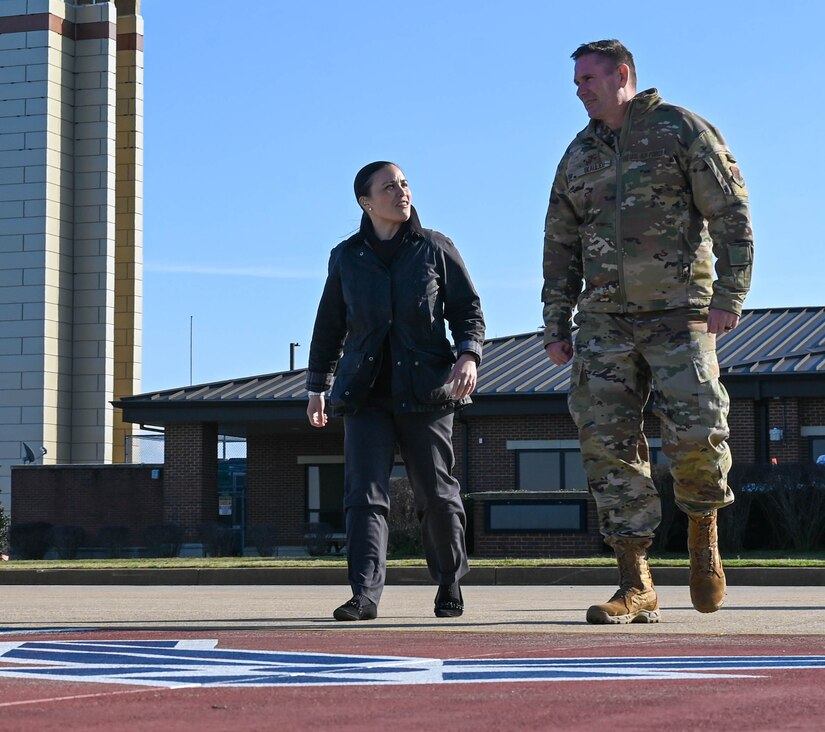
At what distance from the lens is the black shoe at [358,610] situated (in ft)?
22.2

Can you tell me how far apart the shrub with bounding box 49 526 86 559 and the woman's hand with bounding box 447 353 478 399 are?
26.9 meters

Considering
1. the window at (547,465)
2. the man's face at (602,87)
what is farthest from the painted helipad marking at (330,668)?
the window at (547,465)

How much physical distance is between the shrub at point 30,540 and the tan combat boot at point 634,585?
2775cm

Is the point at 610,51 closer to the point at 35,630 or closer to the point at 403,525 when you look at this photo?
the point at 35,630

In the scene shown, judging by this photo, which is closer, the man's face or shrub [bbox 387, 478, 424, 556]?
the man's face

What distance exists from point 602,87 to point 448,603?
95.2 inches

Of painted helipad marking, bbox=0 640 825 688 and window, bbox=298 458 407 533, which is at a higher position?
window, bbox=298 458 407 533

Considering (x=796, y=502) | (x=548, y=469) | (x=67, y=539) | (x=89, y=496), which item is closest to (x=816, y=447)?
(x=548, y=469)

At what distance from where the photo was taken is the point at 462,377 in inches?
277

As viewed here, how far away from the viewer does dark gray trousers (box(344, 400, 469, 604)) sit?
279 inches

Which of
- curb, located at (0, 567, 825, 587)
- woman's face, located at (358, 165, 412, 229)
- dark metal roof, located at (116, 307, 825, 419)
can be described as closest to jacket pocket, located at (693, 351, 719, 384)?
woman's face, located at (358, 165, 412, 229)

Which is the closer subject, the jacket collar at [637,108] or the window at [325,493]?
the jacket collar at [637,108]

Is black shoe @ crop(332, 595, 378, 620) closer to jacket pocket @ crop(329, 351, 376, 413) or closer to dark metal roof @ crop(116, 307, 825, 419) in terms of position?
jacket pocket @ crop(329, 351, 376, 413)

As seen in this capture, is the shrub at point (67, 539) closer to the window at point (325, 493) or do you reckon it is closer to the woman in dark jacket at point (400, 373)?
the window at point (325, 493)
